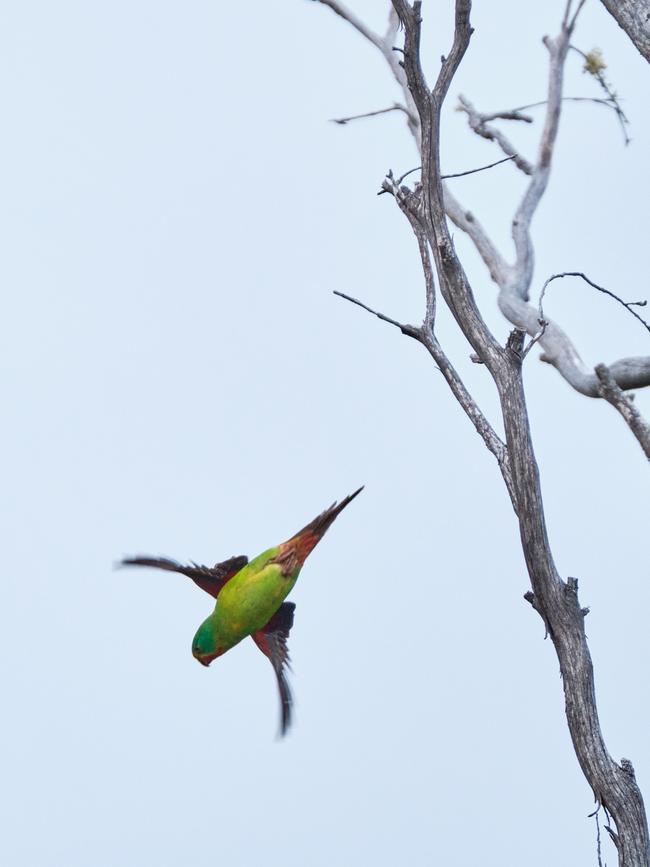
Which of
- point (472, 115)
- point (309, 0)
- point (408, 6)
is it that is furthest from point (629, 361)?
point (309, 0)

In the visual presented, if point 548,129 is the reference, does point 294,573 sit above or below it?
below

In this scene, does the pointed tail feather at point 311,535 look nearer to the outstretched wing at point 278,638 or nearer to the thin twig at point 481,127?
the outstretched wing at point 278,638

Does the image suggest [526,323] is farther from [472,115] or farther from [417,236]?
[417,236]

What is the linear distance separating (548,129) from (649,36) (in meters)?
3.22

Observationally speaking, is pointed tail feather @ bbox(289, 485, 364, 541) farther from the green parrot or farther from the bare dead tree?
the bare dead tree

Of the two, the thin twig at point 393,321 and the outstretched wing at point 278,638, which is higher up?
the thin twig at point 393,321

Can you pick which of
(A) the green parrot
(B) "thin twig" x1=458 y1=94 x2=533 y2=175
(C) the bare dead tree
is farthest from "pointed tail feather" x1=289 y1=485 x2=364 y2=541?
(B) "thin twig" x1=458 y1=94 x2=533 y2=175

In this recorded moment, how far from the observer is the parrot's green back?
12.3ft

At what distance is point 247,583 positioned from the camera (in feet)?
12.4

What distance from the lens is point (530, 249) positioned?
7395 millimetres

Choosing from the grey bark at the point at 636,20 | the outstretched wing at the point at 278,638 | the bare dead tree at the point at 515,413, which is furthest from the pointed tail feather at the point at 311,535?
the grey bark at the point at 636,20

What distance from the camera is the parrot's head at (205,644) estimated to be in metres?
3.82

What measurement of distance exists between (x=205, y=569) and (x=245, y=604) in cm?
24

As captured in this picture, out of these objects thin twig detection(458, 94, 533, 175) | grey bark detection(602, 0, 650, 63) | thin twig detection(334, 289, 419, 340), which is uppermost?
thin twig detection(458, 94, 533, 175)
